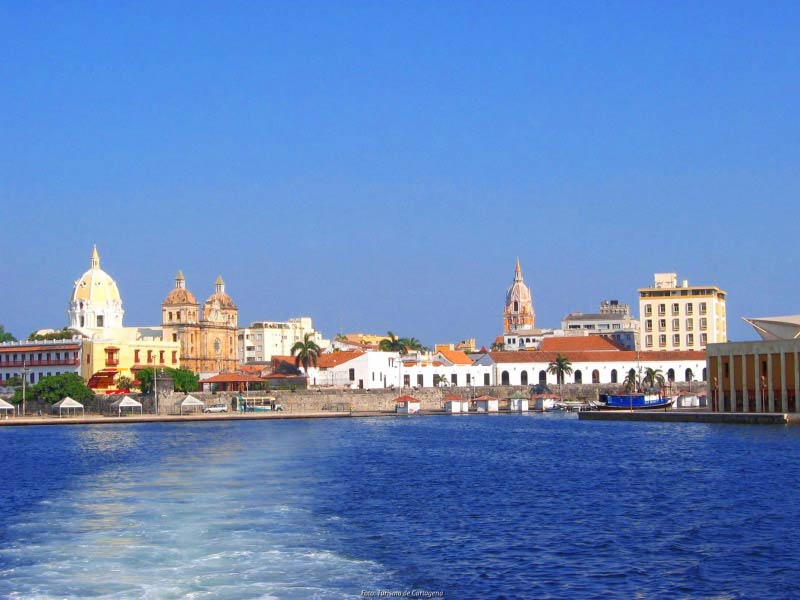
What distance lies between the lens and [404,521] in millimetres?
36719

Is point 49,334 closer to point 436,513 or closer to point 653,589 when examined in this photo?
point 436,513

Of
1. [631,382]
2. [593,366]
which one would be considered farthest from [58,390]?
[593,366]

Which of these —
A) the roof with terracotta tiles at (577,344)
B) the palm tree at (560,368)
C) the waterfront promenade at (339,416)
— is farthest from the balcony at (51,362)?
the roof with terracotta tiles at (577,344)

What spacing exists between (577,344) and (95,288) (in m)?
64.4

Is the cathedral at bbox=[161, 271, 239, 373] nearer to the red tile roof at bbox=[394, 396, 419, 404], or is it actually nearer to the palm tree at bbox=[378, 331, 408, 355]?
the palm tree at bbox=[378, 331, 408, 355]

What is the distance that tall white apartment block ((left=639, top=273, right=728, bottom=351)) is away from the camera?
15875 centimetres

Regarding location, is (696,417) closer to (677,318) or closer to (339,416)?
(339,416)

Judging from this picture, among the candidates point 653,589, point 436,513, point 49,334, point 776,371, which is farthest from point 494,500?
point 49,334

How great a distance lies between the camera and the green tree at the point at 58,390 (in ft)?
387

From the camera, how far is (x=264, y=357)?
196 m

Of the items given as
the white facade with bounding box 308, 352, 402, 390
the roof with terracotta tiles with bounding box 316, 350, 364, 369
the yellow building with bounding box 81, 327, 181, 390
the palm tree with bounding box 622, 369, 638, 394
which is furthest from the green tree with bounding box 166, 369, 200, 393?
the palm tree with bounding box 622, 369, 638, 394

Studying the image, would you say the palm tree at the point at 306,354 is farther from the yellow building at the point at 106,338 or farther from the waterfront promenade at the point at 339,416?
the yellow building at the point at 106,338

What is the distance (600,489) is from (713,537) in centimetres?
1247

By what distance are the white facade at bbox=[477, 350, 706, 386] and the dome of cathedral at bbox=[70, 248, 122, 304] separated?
50713mm
